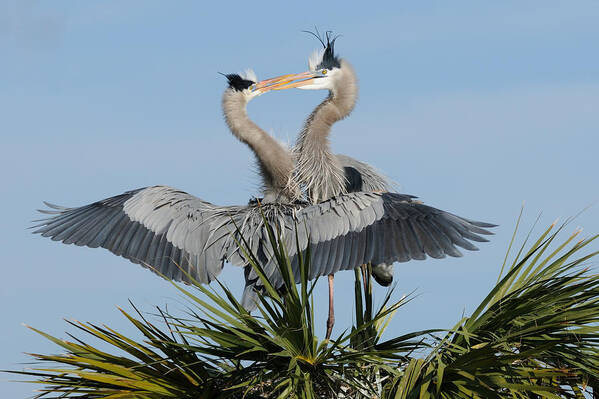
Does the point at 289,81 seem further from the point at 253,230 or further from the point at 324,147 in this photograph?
the point at 253,230

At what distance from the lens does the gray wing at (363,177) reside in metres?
8.88

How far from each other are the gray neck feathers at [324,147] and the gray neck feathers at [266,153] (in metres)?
0.16

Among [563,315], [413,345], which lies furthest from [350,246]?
[563,315]

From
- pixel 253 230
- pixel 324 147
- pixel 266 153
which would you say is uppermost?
pixel 324 147

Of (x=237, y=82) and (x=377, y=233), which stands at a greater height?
(x=237, y=82)

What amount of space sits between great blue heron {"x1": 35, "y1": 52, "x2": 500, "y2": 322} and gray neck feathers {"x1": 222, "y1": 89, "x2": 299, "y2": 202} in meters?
0.44

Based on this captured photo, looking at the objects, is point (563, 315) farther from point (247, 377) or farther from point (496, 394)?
point (247, 377)

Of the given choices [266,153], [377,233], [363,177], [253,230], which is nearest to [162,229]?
[253,230]

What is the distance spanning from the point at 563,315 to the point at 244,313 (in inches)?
75.7

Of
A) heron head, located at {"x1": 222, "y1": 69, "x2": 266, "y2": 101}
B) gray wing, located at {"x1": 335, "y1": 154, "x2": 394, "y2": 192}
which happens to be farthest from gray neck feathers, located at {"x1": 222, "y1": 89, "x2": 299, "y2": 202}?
gray wing, located at {"x1": 335, "y1": 154, "x2": 394, "y2": 192}

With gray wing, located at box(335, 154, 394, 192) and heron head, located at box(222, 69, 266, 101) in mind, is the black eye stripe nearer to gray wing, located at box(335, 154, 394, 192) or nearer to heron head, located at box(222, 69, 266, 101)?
heron head, located at box(222, 69, 266, 101)

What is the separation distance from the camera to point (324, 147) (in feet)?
27.9

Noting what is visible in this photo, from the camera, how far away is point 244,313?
204 inches

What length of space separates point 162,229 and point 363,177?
2.46 meters
